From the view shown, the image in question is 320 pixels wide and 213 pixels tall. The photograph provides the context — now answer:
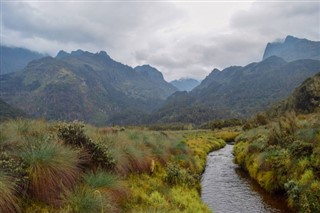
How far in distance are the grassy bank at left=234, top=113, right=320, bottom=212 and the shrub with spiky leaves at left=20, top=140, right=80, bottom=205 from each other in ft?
34.4

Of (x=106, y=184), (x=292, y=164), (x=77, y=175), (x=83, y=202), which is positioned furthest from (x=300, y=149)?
(x=83, y=202)

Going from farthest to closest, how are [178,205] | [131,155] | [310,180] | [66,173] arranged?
[131,155]
[310,180]
[178,205]
[66,173]

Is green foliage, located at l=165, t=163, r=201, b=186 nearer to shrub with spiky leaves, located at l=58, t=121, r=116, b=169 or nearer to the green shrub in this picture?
shrub with spiky leaves, located at l=58, t=121, r=116, b=169

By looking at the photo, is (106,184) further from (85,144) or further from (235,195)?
(235,195)

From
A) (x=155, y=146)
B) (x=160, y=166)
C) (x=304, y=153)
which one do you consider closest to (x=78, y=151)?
(x=160, y=166)

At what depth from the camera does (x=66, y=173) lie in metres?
12.3

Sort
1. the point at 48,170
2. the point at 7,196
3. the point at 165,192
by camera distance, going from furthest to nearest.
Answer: the point at 165,192 < the point at 48,170 < the point at 7,196

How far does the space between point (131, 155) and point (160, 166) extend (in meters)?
3.74

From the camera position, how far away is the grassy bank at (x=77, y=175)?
10711mm

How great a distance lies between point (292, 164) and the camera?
20969mm

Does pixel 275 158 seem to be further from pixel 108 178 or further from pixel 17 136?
pixel 17 136

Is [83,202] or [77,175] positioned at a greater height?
[77,175]

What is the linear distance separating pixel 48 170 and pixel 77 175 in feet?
5.62

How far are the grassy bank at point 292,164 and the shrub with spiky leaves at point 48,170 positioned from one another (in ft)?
34.4
